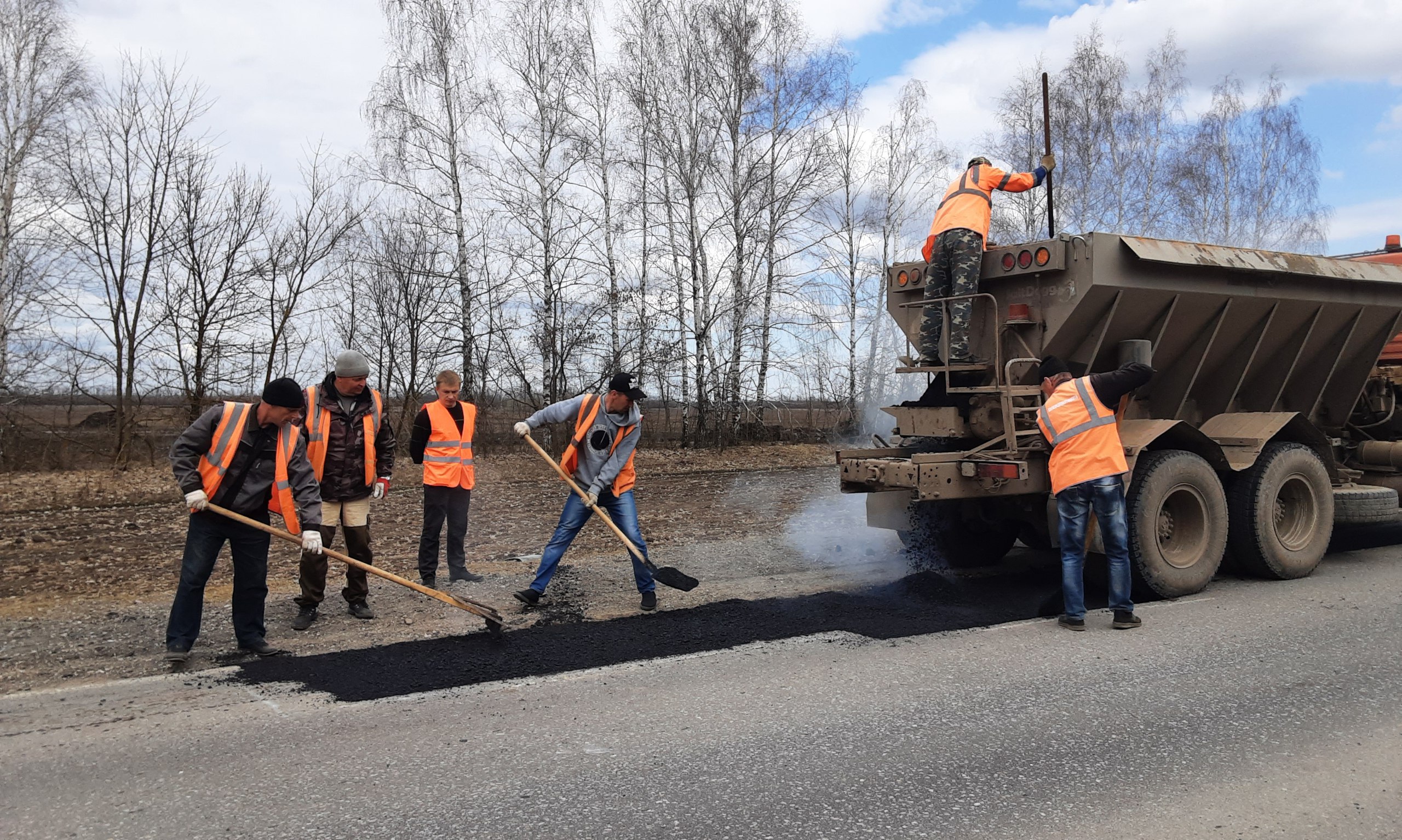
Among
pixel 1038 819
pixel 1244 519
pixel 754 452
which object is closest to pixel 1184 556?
pixel 1244 519

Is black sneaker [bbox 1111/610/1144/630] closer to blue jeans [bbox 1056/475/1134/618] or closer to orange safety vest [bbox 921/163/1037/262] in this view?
blue jeans [bbox 1056/475/1134/618]

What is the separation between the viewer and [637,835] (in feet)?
9.62

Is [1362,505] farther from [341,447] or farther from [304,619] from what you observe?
[304,619]

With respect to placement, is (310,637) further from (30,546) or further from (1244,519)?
(1244,519)

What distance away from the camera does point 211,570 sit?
514 centimetres

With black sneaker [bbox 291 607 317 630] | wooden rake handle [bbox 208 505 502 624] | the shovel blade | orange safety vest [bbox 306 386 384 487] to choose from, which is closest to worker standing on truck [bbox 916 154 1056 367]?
the shovel blade

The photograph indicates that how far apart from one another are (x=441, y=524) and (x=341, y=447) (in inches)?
51.7

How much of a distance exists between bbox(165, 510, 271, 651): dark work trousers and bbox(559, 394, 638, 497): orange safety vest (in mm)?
1982

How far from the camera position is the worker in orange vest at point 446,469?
6.98m

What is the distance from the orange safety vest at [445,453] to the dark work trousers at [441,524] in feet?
0.21

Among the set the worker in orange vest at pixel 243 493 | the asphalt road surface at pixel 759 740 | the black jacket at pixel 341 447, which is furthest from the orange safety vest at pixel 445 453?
the asphalt road surface at pixel 759 740

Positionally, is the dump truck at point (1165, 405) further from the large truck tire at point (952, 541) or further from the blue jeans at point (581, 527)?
the blue jeans at point (581, 527)

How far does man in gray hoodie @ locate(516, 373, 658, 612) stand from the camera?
20.6 ft

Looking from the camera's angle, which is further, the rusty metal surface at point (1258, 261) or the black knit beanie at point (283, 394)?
the rusty metal surface at point (1258, 261)
